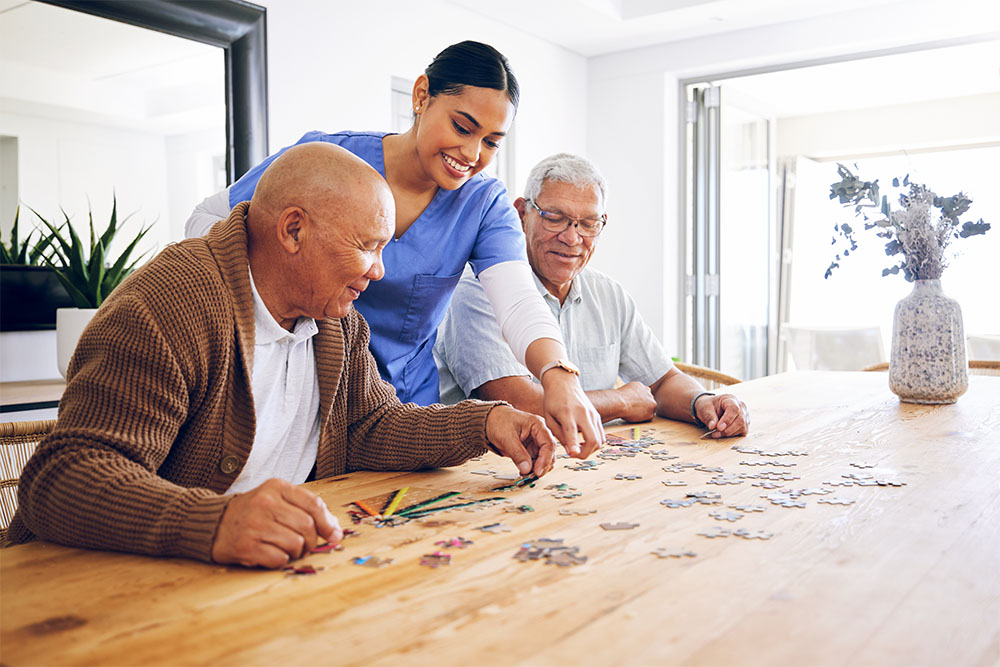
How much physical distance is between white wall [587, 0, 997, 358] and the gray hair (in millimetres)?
3521

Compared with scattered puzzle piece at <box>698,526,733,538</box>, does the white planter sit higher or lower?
higher

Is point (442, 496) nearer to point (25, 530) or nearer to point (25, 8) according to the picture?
point (25, 530)

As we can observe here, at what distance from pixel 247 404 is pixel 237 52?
2.93 meters

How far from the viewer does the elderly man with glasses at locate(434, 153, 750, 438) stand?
7.93 ft

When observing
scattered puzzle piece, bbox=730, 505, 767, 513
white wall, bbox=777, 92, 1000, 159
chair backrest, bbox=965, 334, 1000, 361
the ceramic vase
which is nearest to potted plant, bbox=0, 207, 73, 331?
scattered puzzle piece, bbox=730, 505, 767, 513

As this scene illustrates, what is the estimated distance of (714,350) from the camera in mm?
6430

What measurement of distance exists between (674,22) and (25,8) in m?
3.91

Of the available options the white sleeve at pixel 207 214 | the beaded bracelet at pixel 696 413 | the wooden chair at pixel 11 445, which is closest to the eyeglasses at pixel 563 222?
the beaded bracelet at pixel 696 413

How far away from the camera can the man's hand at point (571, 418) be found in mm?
1704

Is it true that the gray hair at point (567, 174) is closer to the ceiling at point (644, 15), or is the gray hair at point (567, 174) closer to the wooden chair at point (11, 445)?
the wooden chair at point (11, 445)

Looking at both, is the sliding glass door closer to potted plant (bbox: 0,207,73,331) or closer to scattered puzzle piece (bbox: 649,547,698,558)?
potted plant (bbox: 0,207,73,331)

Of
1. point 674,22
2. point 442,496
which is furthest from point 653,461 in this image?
point 674,22

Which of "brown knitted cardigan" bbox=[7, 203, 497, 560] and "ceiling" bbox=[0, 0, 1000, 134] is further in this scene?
"ceiling" bbox=[0, 0, 1000, 134]

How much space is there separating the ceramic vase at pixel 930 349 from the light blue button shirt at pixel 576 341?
800mm
